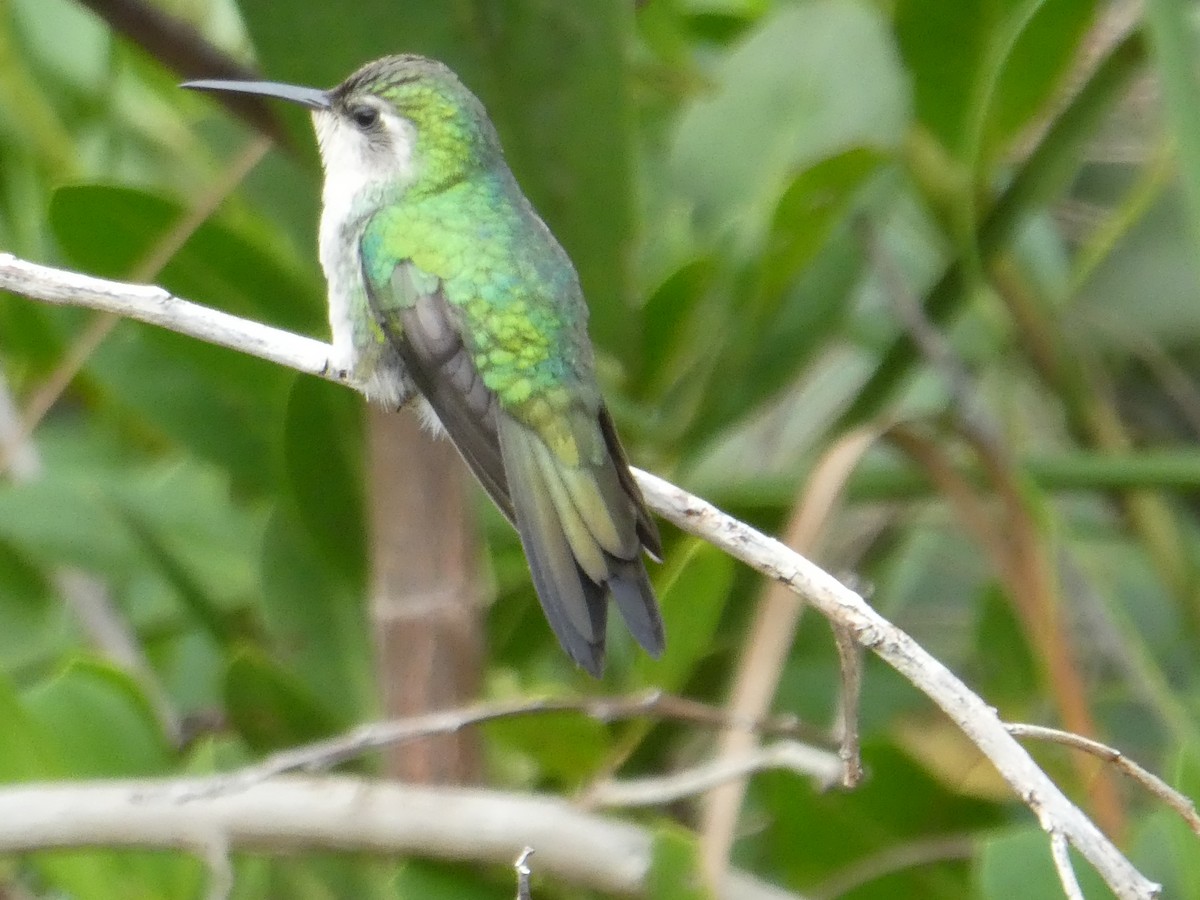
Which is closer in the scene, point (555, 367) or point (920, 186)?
point (555, 367)

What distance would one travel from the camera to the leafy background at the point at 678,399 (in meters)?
1.78

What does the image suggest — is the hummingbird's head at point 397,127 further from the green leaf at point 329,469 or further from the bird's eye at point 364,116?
the green leaf at point 329,469

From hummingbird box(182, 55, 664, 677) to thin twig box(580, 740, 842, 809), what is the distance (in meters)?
0.22

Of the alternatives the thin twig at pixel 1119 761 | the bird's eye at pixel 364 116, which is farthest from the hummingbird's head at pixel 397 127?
the thin twig at pixel 1119 761

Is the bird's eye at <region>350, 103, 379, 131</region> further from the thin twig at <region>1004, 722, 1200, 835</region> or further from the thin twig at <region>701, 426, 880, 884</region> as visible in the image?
the thin twig at <region>1004, 722, 1200, 835</region>

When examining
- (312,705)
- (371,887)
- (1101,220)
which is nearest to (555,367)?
(312,705)

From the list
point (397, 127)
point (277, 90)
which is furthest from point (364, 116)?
point (277, 90)

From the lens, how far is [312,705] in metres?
1.91

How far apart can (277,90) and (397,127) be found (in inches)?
11.2

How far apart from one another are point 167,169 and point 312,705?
3.53 feet

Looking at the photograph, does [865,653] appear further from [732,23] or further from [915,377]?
[732,23]

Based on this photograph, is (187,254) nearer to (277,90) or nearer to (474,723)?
(277,90)

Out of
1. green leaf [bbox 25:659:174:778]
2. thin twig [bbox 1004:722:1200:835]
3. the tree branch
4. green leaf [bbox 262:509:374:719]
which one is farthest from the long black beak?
thin twig [bbox 1004:722:1200:835]

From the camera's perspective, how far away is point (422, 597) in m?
1.80
